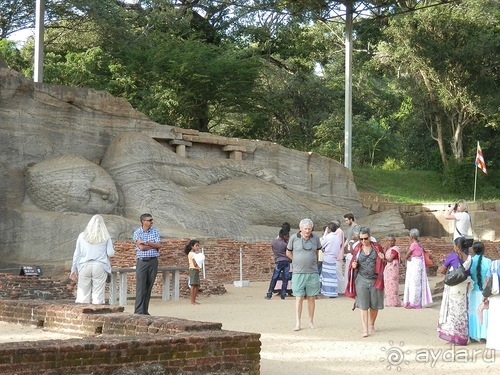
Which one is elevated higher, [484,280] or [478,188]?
[478,188]

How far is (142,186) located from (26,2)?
55.5 ft

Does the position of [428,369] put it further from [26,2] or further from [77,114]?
[26,2]

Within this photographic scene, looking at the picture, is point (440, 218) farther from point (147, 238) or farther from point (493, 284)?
point (493, 284)

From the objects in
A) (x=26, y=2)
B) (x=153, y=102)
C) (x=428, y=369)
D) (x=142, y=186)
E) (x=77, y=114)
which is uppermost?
(x=26, y=2)

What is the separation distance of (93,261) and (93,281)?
26cm

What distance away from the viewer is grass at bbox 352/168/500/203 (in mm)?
36000

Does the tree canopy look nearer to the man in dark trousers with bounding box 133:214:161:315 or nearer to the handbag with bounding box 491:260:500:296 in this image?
the man in dark trousers with bounding box 133:214:161:315

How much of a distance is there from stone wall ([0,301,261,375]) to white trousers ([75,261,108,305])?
2.36 meters

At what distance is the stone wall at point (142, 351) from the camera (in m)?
6.46

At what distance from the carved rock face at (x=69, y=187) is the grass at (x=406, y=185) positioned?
18183 mm

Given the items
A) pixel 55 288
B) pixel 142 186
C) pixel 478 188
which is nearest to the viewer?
pixel 55 288

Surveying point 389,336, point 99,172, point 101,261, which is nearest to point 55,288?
point 101,261

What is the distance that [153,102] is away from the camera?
1294 inches

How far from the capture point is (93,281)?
1127 cm
